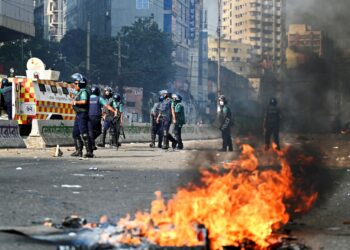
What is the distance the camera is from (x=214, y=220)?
5594 millimetres

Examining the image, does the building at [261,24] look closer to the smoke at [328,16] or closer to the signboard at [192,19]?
the smoke at [328,16]

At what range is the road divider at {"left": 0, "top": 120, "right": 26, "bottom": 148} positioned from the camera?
22.4 m

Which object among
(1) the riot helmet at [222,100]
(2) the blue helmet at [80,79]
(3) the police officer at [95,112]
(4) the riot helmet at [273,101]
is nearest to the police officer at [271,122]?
(4) the riot helmet at [273,101]

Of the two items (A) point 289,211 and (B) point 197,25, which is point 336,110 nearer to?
(A) point 289,211

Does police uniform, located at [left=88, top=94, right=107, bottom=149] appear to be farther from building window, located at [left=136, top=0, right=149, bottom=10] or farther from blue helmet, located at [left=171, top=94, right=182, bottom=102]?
building window, located at [left=136, top=0, right=149, bottom=10]

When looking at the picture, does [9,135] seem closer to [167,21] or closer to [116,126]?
[116,126]

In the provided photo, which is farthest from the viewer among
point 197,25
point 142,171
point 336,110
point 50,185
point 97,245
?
point 197,25

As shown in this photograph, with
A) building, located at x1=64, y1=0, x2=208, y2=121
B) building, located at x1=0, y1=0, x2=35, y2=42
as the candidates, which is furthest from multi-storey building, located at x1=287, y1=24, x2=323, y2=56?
building, located at x1=64, y1=0, x2=208, y2=121

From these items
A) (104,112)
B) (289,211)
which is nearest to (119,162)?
(104,112)

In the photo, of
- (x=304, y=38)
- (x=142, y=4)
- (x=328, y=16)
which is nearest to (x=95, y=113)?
(x=304, y=38)

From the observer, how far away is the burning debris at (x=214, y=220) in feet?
16.6

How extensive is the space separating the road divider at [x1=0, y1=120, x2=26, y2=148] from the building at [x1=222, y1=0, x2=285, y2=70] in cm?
1282

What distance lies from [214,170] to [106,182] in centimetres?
407

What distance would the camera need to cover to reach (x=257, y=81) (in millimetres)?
10992
